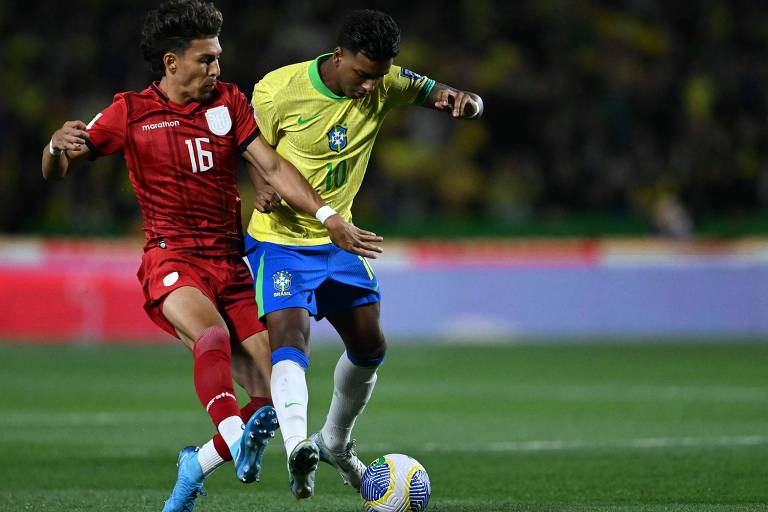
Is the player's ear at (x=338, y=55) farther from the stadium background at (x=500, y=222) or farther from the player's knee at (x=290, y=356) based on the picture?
the stadium background at (x=500, y=222)

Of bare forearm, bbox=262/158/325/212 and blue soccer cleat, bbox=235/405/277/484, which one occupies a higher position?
bare forearm, bbox=262/158/325/212

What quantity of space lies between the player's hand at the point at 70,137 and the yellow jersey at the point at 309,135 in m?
0.90

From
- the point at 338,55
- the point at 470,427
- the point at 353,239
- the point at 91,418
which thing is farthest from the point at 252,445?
the point at 91,418

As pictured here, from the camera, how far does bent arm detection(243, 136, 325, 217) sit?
228 inches

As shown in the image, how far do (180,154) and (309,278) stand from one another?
83 centimetres

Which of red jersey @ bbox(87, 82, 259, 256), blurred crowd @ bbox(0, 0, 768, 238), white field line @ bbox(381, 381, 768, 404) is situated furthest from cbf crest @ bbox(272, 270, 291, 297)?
blurred crowd @ bbox(0, 0, 768, 238)

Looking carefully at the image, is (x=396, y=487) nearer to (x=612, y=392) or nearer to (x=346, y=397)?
(x=346, y=397)

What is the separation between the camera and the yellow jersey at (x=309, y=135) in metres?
6.16

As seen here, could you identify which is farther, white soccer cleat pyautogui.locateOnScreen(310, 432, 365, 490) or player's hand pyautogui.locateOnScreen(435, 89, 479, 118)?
white soccer cleat pyautogui.locateOnScreen(310, 432, 365, 490)

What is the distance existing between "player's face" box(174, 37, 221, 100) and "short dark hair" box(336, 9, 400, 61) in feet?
1.98

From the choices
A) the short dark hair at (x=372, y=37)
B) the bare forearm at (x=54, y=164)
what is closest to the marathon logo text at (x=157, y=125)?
the bare forearm at (x=54, y=164)

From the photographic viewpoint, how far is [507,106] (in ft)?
63.6

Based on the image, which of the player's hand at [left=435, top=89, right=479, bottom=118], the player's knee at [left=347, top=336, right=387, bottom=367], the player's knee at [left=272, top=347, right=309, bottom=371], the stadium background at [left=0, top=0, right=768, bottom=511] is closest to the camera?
the player's knee at [left=272, top=347, right=309, bottom=371]

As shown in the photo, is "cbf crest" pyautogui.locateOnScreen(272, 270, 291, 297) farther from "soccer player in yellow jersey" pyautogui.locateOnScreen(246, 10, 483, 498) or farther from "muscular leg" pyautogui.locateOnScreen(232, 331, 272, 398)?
"muscular leg" pyautogui.locateOnScreen(232, 331, 272, 398)
